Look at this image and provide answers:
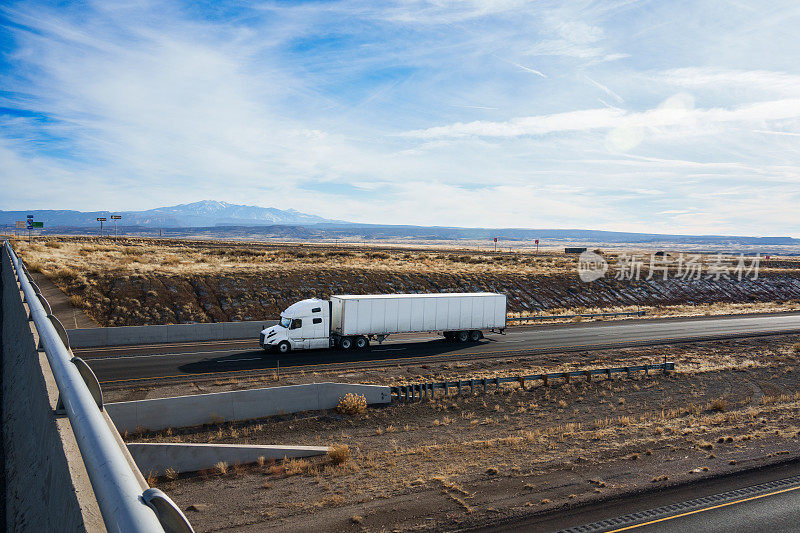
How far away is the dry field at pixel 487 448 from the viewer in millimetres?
13109

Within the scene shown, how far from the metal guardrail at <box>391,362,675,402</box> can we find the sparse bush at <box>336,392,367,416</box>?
82.2 inches

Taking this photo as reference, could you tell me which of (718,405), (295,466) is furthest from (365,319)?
(718,405)

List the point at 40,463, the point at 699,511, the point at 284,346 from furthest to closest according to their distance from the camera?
1. the point at 284,346
2. the point at 699,511
3. the point at 40,463

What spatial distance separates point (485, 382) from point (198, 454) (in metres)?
14.1

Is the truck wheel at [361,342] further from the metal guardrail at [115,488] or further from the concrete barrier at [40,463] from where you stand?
the metal guardrail at [115,488]

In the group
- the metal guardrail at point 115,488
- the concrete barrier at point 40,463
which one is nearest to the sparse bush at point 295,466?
the concrete barrier at point 40,463

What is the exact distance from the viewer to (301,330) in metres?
32.0

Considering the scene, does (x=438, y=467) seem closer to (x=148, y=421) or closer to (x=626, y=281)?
(x=148, y=421)

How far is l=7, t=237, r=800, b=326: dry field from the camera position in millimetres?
42562

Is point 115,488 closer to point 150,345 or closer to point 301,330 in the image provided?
point 301,330

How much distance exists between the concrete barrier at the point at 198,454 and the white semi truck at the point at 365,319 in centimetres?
1490

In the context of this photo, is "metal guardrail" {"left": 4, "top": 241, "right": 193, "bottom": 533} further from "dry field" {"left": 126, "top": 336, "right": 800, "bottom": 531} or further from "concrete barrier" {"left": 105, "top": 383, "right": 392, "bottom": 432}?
"concrete barrier" {"left": 105, "top": 383, "right": 392, "bottom": 432}

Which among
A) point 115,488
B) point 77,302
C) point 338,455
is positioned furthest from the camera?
point 77,302

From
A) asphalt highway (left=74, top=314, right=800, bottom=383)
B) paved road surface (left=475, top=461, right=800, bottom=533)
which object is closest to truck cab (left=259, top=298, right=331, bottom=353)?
asphalt highway (left=74, top=314, right=800, bottom=383)
